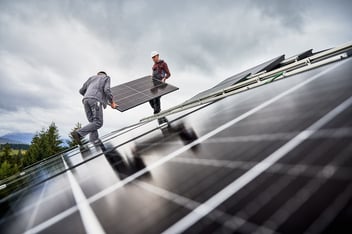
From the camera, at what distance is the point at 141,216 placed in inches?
44.0

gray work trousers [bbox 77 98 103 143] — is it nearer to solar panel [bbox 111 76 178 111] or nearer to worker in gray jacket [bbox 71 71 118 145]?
worker in gray jacket [bbox 71 71 118 145]

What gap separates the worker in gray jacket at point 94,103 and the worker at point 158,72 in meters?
3.56

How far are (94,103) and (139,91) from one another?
11.2ft

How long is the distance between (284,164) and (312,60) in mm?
4662

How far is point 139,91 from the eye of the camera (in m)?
10.5

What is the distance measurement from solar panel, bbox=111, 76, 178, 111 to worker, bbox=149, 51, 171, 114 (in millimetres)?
345

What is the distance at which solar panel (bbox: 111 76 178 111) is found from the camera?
9.19 metres

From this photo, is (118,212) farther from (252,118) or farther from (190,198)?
(252,118)

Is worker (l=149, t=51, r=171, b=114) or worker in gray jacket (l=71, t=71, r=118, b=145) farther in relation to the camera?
worker (l=149, t=51, r=171, b=114)

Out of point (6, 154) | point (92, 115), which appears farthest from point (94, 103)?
point (6, 154)

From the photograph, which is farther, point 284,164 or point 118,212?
point 118,212

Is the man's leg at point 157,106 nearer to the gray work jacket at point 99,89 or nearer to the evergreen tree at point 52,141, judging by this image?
the gray work jacket at point 99,89

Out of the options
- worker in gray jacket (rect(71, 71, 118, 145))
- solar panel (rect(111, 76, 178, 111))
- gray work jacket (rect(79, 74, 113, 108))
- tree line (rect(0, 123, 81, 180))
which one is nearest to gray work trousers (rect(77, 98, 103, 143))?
worker in gray jacket (rect(71, 71, 118, 145))

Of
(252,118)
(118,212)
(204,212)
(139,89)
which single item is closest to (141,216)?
(118,212)
